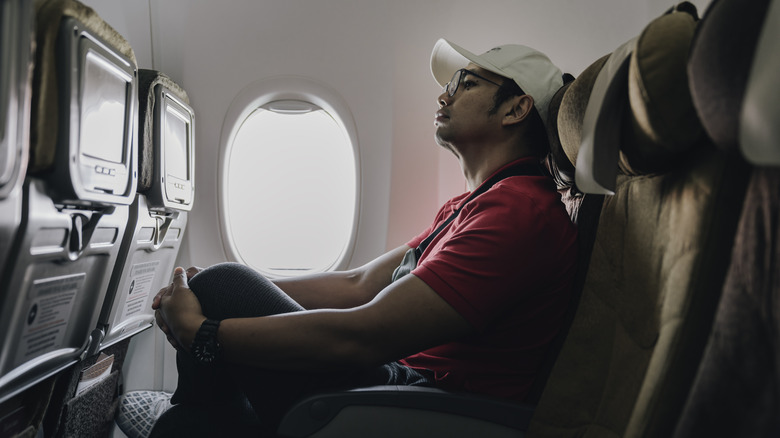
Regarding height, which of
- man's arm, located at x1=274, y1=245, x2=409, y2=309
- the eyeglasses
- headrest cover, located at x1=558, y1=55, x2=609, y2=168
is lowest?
man's arm, located at x1=274, y1=245, x2=409, y2=309

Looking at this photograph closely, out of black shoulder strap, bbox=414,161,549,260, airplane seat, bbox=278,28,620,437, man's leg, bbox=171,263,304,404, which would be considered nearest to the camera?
airplane seat, bbox=278,28,620,437

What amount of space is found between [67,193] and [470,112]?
1238 mm

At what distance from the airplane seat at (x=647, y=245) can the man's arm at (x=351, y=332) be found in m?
0.28

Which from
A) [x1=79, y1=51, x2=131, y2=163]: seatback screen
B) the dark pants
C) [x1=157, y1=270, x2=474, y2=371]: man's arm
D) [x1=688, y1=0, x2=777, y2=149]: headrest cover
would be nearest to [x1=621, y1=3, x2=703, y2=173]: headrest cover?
[x1=688, y1=0, x2=777, y2=149]: headrest cover

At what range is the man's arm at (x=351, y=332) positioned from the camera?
1.20 m

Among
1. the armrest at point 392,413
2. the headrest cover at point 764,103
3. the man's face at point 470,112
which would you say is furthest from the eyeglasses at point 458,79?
the headrest cover at point 764,103

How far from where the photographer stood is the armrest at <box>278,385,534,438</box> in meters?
1.15

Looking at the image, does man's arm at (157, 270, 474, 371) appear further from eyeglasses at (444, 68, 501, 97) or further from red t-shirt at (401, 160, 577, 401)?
eyeglasses at (444, 68, 501, 97)

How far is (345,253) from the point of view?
8.53 feet

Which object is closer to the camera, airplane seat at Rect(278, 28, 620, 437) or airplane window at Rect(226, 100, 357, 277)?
airplane seat at Rect(278, 28, 620, 437)

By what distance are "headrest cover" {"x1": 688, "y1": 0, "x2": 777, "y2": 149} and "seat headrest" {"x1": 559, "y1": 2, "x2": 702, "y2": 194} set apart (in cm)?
12

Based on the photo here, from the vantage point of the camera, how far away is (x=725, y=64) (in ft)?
1.79

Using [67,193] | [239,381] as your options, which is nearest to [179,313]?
[239,381]

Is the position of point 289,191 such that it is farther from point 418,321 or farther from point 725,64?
point 725,64
